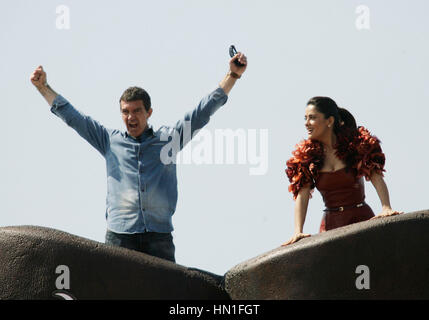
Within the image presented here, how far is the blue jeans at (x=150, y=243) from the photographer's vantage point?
656cm

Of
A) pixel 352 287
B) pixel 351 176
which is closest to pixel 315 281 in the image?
pixel 352 287

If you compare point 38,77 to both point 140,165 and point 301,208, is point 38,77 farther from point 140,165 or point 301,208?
point 301,208

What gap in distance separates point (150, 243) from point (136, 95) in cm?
112

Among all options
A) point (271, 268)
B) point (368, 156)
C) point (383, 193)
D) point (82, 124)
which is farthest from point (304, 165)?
point (82, 124)

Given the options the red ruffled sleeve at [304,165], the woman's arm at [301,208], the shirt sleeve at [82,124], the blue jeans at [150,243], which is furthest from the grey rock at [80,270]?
the red ruffled sleeve at [304,165]

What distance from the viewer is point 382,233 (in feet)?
19.5

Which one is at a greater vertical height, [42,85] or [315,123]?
[42,85]

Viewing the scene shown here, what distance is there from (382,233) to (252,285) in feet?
3.00

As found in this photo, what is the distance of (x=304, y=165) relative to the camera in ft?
22.6

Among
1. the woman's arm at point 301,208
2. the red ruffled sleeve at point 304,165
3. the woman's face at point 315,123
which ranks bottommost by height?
the woman's arm at point 301,208

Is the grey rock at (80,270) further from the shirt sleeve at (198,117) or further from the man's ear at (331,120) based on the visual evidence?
the man's ear at (331,120)

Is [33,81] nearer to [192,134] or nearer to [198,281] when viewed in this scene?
[192,134]

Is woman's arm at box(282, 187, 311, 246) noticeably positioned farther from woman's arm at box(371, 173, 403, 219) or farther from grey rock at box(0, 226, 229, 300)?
grey rock at box(0, 226, 229, 300)

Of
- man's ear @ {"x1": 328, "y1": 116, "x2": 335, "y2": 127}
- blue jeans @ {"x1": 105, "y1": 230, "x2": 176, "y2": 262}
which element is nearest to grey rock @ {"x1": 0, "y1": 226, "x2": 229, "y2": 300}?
blue jeans @ {"x1": 105, "y1": 230, "x2": 176, "y2": 262}
